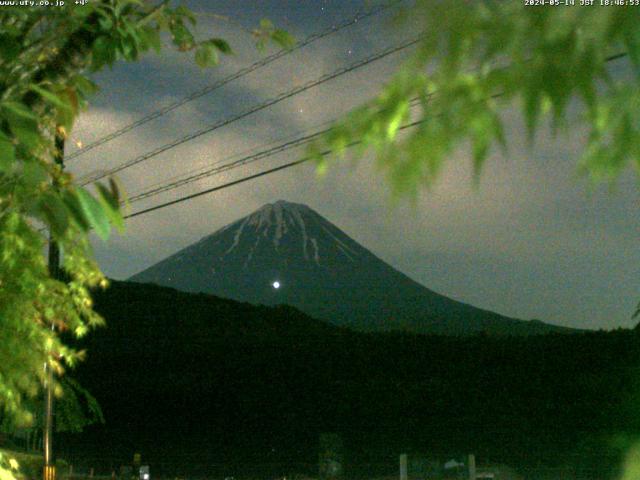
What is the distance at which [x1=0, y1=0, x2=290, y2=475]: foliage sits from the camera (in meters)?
1.72

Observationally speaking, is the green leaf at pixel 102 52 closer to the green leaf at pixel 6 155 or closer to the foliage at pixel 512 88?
the green leaf at pixel 6 155

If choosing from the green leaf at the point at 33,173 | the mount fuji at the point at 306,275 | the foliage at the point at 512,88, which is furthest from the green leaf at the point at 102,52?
the mount fuji at the point at 306,275

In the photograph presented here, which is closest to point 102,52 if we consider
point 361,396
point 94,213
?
point 94,213

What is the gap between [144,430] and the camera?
25.9 m

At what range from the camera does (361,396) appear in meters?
26.1

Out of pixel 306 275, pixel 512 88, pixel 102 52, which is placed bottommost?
pixel 512 88

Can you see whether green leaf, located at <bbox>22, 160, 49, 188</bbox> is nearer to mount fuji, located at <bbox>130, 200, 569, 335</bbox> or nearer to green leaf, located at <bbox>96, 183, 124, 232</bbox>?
green leaf, located at <bbox>96, 183, 124, 232</bbox>

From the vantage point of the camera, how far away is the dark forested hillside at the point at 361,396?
2373 centimetres

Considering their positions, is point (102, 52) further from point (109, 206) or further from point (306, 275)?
point (306, 275)

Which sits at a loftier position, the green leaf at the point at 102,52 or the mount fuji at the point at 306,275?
the mount fuji at the point at 306,275

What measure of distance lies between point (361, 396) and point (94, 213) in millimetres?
24970

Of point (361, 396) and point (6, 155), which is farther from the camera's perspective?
point (361, 396)

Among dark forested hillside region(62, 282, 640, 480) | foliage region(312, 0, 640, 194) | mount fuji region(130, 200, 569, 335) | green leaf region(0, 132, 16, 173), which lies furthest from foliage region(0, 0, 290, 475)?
mount fuji region(130, 200, 569, 335)

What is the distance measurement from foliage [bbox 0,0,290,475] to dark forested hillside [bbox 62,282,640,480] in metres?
19.7
